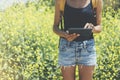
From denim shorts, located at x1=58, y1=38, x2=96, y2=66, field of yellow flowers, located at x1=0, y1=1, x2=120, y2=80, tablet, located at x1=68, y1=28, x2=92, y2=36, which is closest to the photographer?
tablet, located at x1=68, y1=28, x2=92, y2=36

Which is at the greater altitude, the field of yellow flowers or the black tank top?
the black tank top

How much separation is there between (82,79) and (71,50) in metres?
0.30

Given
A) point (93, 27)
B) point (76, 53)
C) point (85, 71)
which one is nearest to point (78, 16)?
point (93, 27)

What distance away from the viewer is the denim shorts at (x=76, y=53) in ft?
11.4

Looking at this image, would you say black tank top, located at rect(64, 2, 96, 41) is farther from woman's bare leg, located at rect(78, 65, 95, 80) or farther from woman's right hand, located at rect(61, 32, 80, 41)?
woman's bare leg, located at rect(78, 65, 95, 80)

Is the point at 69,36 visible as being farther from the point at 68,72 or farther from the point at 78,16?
the point at 68,72

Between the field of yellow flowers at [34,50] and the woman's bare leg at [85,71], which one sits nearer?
the woman's bare leg at [85,71]

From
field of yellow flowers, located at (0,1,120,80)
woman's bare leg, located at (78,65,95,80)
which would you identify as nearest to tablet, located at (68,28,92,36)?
woman's bare leg, located at (78,65,95,80)

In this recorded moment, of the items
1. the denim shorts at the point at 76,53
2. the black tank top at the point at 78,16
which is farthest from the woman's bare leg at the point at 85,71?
the black tank top at the point at 78,16

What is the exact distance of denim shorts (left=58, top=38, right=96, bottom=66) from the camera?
3.48 m

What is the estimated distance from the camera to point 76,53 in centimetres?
348

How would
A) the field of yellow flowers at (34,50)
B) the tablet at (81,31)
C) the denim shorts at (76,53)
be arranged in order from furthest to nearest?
1. the field of yellow flowers at (34,50)
2. the denim shorts at (76,53)
3. the tablet at (81,31)

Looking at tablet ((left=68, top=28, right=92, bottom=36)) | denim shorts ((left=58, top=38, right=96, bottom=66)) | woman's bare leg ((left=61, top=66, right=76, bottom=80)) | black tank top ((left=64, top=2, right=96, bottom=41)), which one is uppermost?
black tank top ((left=64, top=2, right=96, bottom=41))

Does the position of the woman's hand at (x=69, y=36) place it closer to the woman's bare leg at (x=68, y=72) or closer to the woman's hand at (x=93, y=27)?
the woman's hand at (x=93, y=27)
